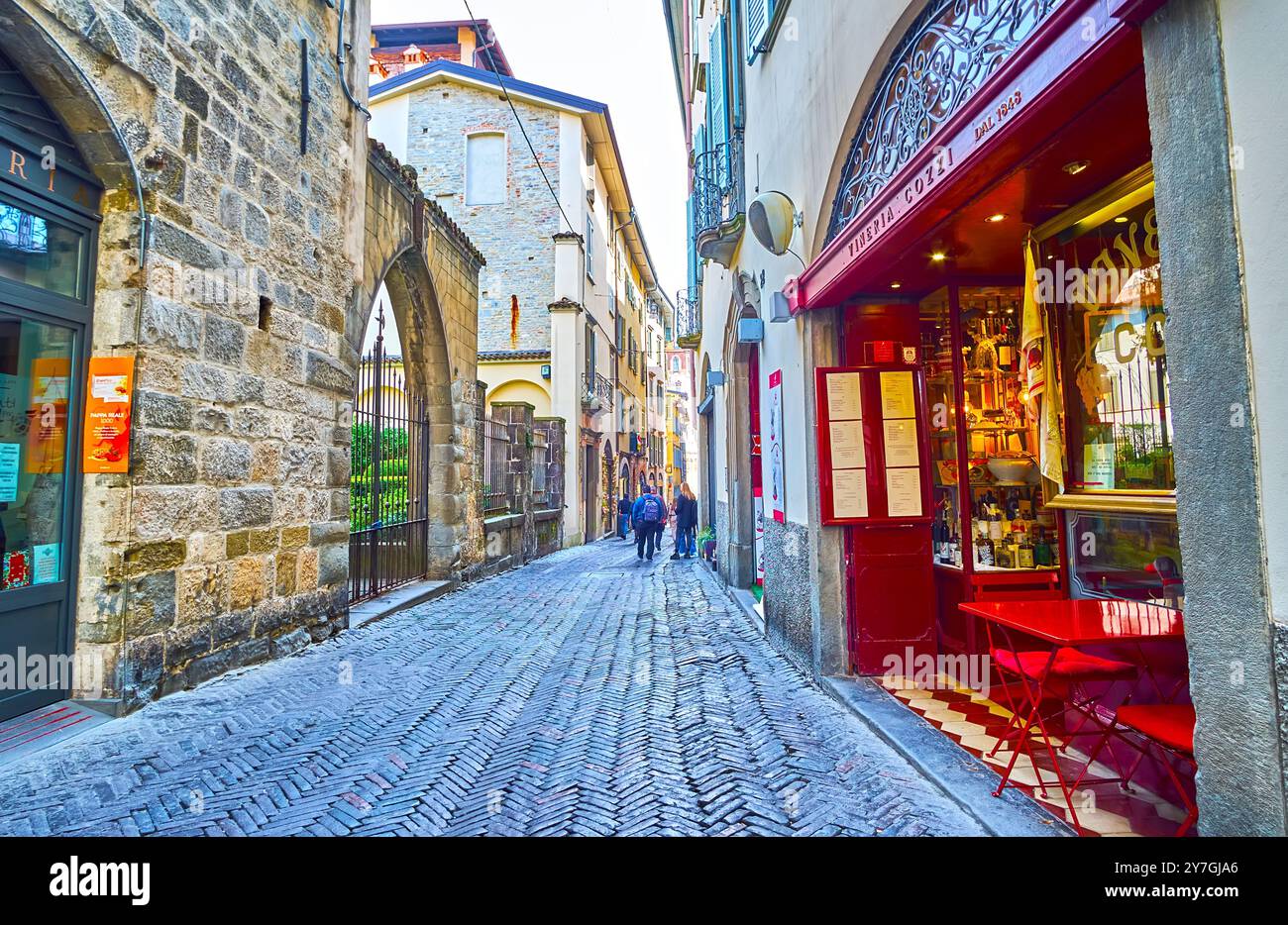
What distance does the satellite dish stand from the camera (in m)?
5.58

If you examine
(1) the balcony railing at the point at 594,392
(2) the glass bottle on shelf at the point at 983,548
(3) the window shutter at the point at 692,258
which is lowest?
(2) the glass bottle on shelf at the point at 983,548

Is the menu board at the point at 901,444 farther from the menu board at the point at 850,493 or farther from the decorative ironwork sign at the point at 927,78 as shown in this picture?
the decorative ironwork sign at the point at 927,78

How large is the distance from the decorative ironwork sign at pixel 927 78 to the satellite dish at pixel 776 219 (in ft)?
2.55

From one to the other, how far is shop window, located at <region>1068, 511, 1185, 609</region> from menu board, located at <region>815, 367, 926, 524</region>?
101 centimetres

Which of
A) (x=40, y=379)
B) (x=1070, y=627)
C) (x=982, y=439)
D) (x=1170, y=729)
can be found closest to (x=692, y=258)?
(x=982, y=439)

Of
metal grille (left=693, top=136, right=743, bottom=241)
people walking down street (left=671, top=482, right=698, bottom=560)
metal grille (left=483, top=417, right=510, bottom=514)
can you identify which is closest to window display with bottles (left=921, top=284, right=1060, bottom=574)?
metal grille (left=693, top=136, right=743, bottom=241)

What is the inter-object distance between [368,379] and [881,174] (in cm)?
629

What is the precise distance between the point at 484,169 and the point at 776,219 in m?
16.7

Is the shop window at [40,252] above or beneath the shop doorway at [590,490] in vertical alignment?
above

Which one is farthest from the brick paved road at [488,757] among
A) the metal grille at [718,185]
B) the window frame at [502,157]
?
the window frame at [502,157]

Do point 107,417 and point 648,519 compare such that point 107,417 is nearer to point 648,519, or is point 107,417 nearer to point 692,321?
point 648,519

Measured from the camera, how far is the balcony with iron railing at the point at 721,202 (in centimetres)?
834
